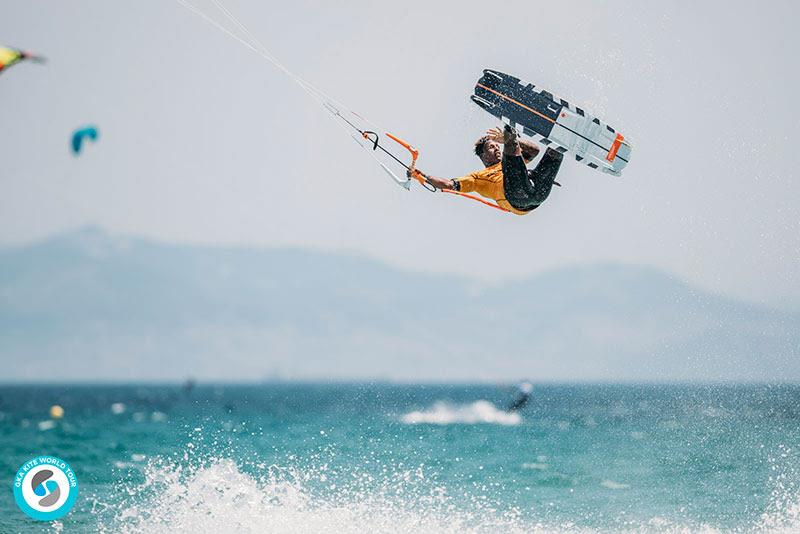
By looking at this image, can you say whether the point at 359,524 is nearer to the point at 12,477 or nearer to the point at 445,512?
the point at 445,512

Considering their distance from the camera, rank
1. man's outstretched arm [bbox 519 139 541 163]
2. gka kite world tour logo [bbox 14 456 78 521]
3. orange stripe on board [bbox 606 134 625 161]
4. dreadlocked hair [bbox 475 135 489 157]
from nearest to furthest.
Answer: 1. orange stripe on board [bbox 606 134 625 161]
2. man's outstretched arm [bbox 519 139 541 163]
3. dreadlocked hair [bbox 475 135 489 157]
4. gka kite world tour logo [bbox 14 456 78 521]

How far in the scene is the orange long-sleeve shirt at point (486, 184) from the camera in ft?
29.5

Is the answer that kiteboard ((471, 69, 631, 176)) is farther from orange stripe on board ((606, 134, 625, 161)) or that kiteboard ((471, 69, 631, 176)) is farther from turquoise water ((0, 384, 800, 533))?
turquoise water ((0, 384, 800, 533))

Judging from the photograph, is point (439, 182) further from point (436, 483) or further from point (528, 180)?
point (436, 483)

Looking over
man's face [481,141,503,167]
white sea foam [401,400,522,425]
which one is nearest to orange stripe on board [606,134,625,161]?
man's face [481,141,503,167]

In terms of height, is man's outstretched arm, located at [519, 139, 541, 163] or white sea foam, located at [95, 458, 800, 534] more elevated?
man's outstretched arm, located at [519, 139, 541, 163]

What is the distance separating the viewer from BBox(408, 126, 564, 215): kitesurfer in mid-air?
8.95m

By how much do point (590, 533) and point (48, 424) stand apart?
39.1 metres

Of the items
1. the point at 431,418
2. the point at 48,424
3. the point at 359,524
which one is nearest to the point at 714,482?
the point at 359,524

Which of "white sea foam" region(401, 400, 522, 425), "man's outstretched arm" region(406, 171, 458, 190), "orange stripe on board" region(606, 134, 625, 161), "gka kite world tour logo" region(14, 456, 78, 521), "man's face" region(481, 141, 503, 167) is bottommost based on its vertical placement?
"white sea foam" region(401, 400, 522, 425)

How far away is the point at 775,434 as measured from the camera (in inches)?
1136

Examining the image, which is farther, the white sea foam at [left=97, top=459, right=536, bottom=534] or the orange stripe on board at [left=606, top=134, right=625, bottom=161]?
the white sea foam at [left=97, top=459, right=536, bottom=534]

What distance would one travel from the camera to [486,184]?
904cm

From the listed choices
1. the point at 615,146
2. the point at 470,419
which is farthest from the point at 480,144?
the point at 470,419
